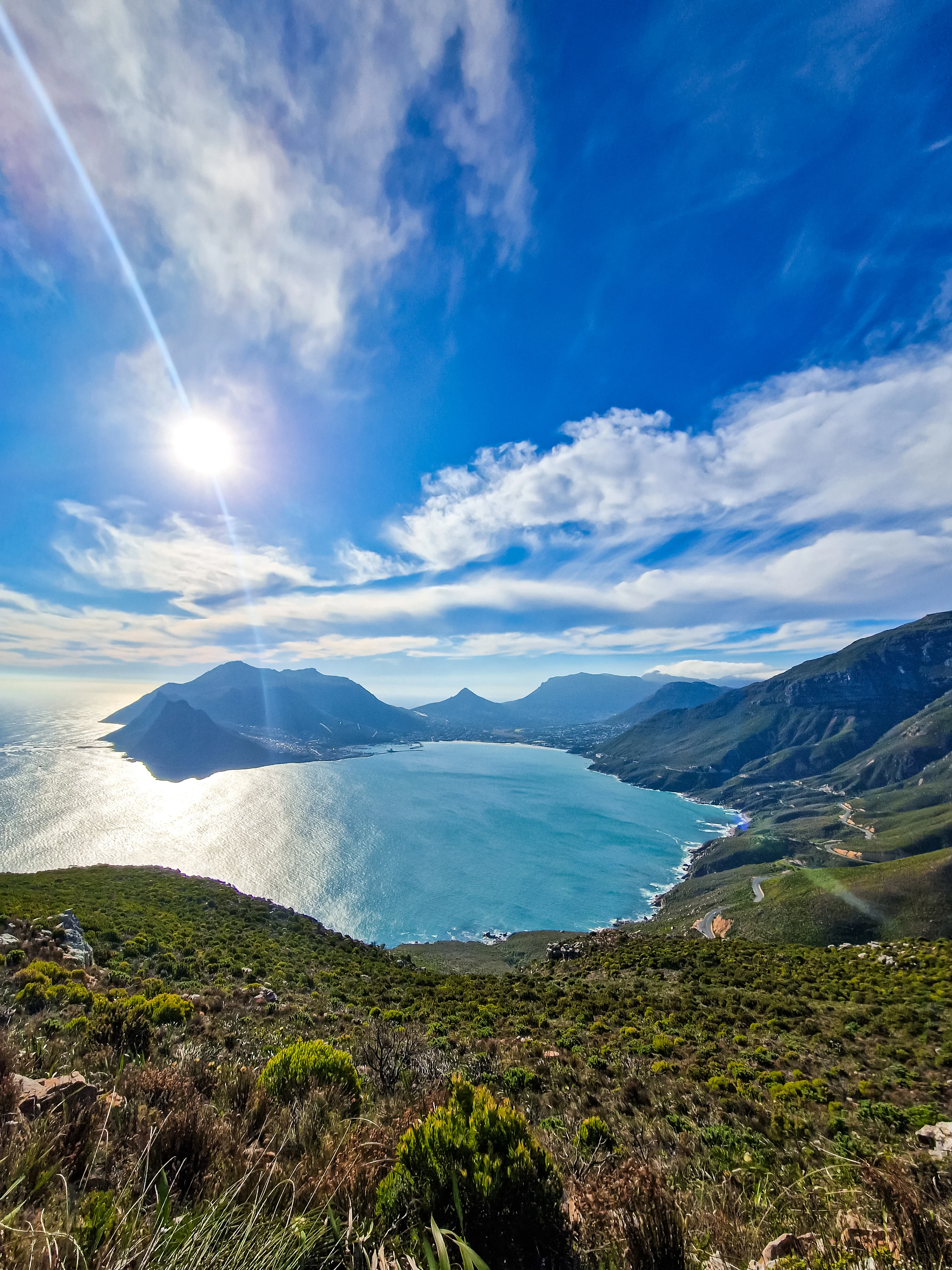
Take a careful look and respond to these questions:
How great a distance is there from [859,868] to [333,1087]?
317 feet

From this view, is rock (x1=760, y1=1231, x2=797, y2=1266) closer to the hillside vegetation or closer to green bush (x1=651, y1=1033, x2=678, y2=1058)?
the hillside vegetation

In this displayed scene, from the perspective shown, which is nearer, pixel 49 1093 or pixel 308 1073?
pixel 49 1093

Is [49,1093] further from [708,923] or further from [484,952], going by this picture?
[708,923]

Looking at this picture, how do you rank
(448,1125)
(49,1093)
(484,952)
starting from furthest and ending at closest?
(484,952)
(49,1093)
(448,1125)

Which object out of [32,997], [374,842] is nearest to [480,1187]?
[32,997]

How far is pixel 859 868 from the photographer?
71.5 m

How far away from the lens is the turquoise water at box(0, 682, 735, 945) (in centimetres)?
8669

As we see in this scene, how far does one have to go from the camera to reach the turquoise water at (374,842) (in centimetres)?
8669

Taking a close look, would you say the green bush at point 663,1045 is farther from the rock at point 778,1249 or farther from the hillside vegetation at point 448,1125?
the rock at point 778,1249

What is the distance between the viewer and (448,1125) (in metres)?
2.98

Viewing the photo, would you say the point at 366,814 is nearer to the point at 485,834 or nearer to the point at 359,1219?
the point at 485,834

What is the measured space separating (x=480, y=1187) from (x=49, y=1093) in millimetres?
3088

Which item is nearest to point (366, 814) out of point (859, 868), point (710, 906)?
point (710, 906)

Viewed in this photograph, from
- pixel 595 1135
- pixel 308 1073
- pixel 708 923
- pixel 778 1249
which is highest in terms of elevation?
pixel 778 1249
